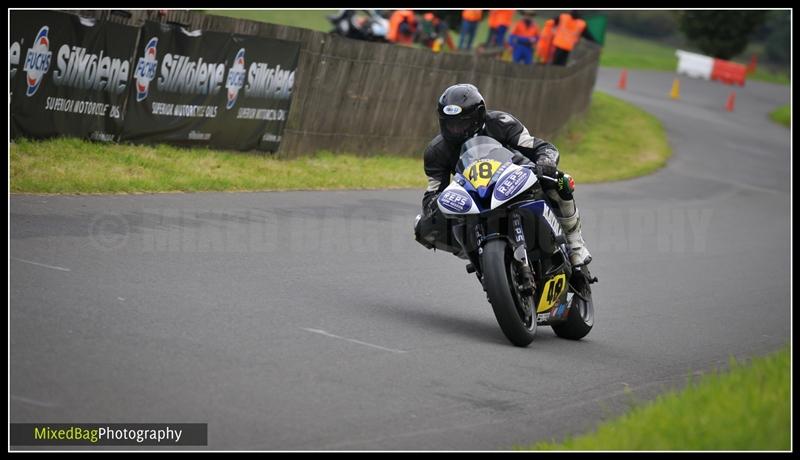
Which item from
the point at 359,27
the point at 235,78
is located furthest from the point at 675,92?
the point at 235,78

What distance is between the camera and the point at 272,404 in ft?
19.5

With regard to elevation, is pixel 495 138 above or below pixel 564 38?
above

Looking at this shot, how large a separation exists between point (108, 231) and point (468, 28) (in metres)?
25.4

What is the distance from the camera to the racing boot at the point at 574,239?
8648mm

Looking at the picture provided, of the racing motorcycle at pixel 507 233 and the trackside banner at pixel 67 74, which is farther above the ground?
the racing motorcycle at pixel 507 233

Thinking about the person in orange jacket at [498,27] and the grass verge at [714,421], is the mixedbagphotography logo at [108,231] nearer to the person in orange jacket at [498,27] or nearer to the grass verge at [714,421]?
the grass verge at [714,421]

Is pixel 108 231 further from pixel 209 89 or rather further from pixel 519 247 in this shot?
pixel 209 89

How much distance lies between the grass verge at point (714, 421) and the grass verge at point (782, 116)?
34011mm

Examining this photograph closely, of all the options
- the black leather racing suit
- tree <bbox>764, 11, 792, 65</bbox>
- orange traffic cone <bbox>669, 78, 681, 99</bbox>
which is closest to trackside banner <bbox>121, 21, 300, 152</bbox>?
the black leather racing suit

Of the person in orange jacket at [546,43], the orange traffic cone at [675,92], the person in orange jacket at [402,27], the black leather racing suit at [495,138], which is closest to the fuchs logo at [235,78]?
the black leather racing suit at [495,138]

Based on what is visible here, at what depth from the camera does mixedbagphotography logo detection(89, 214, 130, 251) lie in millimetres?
9930

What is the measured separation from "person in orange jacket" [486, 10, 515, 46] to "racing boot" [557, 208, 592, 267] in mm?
26013

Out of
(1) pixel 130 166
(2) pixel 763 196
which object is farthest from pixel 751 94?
(1) pixel 130 166

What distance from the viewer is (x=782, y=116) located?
4000 cm
